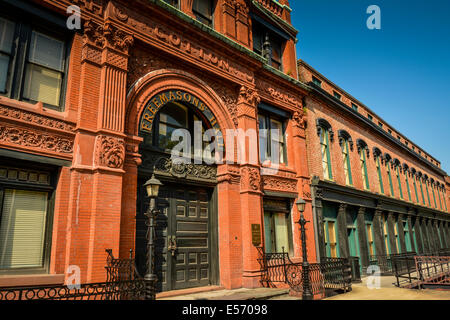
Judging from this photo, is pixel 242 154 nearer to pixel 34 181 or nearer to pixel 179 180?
pixel 179 180

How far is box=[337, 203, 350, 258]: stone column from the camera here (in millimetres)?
16500

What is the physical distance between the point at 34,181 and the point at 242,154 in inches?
277

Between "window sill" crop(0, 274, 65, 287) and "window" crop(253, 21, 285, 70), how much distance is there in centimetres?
1233

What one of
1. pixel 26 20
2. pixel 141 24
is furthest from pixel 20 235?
pixel 141 24

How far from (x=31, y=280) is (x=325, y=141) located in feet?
48.8

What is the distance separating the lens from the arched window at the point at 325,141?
671 inches

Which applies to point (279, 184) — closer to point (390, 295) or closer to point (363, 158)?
point (390, 295)

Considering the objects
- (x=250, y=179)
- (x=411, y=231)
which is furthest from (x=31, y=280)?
(x=411, y=231)

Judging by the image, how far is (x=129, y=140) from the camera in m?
8.99

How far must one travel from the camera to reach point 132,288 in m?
7.44

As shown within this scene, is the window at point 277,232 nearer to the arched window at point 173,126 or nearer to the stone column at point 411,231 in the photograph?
the arched window at point 173,126

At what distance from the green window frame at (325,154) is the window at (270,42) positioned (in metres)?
4.41

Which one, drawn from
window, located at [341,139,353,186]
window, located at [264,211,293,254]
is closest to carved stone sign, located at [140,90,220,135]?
window, located at [264,211,293,254]
